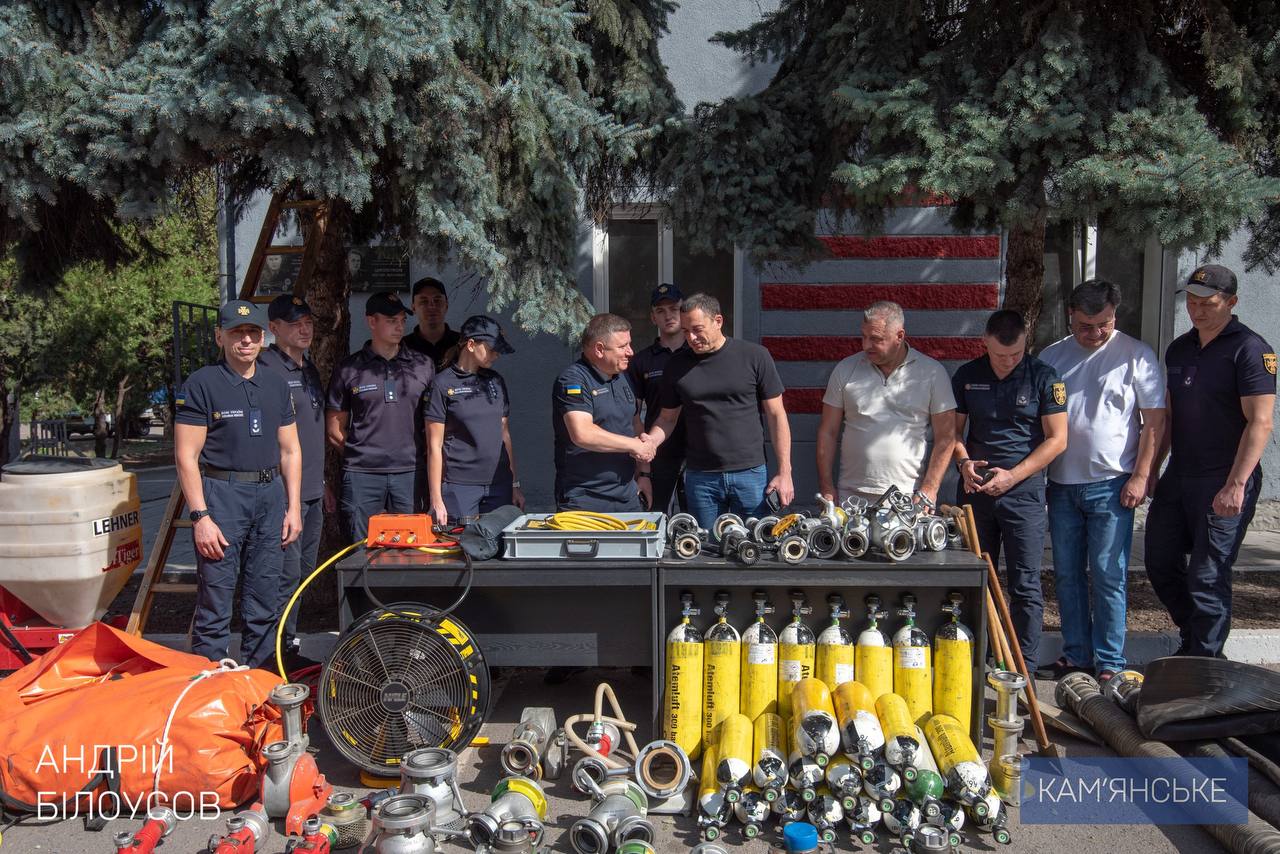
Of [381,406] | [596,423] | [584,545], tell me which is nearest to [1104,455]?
[596,423]

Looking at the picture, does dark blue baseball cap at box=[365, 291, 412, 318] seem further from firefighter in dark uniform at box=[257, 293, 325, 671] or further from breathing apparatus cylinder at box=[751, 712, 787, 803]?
breathing apparatus cylinder at box=[751, 712, 787, 803]

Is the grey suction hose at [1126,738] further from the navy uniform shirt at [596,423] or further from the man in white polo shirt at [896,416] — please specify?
the navy uniform shirt at [596,423]

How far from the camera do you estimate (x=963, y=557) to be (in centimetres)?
395

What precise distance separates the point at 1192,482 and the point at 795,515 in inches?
86.9

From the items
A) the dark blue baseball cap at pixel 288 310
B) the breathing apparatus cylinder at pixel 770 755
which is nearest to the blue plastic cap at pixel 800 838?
the breathing apparatus cylinder at pixel 770 755

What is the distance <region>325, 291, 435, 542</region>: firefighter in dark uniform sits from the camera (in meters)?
5.16

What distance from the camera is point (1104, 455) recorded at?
473cm

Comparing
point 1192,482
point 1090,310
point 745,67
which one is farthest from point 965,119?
point 745,67

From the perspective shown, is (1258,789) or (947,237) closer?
(1258,789)

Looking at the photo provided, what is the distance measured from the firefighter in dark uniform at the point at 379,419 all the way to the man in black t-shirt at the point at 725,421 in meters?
1.41

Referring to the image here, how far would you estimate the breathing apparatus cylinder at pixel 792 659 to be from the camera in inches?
150

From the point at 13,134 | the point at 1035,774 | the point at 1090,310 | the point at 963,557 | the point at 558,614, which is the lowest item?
the point at 1035,774

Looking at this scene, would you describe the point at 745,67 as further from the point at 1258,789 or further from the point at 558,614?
the point at 1258,789

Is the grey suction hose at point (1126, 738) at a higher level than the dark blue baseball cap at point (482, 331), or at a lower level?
A: lower
